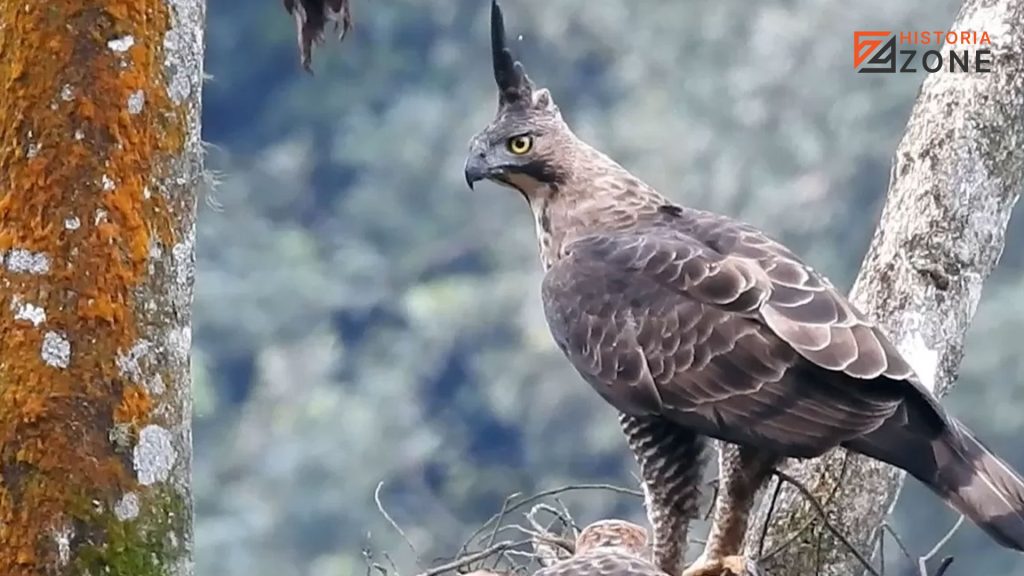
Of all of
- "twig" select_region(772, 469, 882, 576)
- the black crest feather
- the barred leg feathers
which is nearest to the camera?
"twig" select_region(772, 469, 882, 576)

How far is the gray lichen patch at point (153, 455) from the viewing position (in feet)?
9.73

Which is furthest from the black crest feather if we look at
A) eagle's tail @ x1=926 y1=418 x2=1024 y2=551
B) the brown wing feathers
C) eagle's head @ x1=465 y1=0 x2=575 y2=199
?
eagle's tail @ x1=926 y1=418 x2=1024 y2=551

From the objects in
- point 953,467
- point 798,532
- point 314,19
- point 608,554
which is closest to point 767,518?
point 798,532

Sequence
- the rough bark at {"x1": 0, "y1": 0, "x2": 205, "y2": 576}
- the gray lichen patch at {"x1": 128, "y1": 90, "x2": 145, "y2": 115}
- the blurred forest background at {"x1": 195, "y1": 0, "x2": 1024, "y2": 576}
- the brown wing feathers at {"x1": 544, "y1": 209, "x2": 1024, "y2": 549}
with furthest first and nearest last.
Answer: the blurred forest background at {"x1": 195, "y1": 0, "x2": 1024, "y2": 576}, the brown wing feathers at {"x1": 544, "y1": 209, "x2": 1024, "y2": 549}, the gray lichen patch at {"x1": 128, "y1": 90, "x2": 145, "y2": 115}, the rough bark at {"x1": 0, "y1": 0, "x2": 205, "y2": 576}

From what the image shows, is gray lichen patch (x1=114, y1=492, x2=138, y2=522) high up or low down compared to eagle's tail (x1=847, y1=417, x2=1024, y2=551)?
down

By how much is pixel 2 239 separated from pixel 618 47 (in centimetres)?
1013

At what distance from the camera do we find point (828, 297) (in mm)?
4199

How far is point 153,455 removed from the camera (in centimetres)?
298

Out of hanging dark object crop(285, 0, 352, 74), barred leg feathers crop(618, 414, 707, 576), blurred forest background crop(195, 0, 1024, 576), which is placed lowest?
barred leg feathers crop(618, 414, 707, 576)

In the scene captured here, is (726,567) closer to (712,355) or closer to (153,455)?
(712,355)

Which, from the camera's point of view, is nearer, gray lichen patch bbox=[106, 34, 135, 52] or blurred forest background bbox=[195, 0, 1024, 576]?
gray lichen patch bbox=[106, 34, 135, 52]

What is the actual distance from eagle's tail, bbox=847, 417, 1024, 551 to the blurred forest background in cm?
519

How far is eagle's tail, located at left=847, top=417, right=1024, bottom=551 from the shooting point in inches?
155

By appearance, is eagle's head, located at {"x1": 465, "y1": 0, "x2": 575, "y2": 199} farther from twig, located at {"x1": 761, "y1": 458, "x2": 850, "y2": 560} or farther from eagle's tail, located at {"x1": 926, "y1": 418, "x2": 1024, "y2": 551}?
eagle's tail, located at {"x1": 926, "y1": 418, "x2": 1024, "y2": 551}
